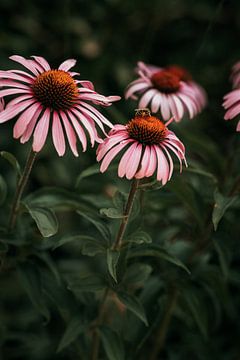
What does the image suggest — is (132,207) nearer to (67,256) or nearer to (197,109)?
(197,109)

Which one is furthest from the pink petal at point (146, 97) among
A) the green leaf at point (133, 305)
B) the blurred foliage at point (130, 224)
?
the green leaf at point (133, 305)

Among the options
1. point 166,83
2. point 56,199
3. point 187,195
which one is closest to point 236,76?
point 166,83

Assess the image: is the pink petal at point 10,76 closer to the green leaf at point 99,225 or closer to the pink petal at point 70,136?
the pink petal at point 70,136

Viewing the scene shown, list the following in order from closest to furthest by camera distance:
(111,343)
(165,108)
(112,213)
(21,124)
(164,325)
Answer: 1. (21,124)
2. (112,213)
3. (111,343)
4. (165,108)
5. (164,325)

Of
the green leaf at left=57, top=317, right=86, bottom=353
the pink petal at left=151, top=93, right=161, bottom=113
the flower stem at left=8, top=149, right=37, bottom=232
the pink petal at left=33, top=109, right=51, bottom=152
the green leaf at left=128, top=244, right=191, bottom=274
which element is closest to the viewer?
the pink petal at left=33, top=109, right=51, bottom=152

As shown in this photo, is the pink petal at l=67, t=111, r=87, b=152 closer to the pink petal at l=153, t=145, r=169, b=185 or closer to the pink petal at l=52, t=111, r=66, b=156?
the pink petal at l=52, t=111, r=66, b=156

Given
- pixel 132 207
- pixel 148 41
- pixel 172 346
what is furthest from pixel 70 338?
pixel 148 41

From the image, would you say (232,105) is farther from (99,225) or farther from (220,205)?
(99,225)

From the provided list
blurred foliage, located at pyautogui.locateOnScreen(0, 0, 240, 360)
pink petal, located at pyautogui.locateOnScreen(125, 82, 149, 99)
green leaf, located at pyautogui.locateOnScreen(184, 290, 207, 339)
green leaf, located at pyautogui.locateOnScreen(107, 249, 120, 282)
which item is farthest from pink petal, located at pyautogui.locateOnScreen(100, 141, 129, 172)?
green leaf, located at pyautogui.locateOnScreen(184, 290, 207, 339)
